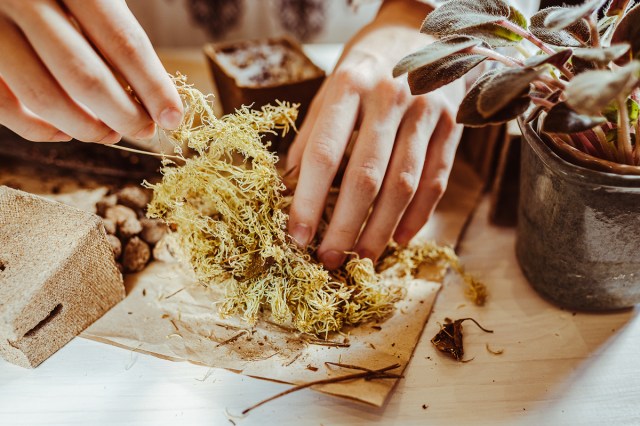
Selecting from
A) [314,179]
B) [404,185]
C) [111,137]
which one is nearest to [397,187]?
[404,185]

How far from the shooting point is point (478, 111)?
→ 52 cm

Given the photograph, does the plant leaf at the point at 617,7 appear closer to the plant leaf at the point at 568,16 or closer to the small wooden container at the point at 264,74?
the plant leaf at the point at 568,16

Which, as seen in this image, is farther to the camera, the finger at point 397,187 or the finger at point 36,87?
the finger at point 397,187

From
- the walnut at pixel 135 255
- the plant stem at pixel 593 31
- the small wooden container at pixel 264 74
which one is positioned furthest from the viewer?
the small wooden container at pixel 264 74

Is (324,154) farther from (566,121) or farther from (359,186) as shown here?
(566,121)

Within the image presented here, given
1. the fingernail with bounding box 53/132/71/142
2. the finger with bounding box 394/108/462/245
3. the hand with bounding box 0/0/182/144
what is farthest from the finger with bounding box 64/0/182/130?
the finger with bounding box 394/108/462/245

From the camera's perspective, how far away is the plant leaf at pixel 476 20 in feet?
1.78

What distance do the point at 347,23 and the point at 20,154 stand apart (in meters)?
0.84

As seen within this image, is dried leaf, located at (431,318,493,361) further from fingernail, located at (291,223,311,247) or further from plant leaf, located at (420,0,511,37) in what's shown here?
plant leaf, located at (420,0,511,37)

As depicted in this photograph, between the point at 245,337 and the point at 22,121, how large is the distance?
363 mm

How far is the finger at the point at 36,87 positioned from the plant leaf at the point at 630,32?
0.55 metres

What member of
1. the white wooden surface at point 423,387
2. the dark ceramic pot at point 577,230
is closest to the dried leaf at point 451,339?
the white wooden surface at point 423,387

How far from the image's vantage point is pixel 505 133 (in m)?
0.83

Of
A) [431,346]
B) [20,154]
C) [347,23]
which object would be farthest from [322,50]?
[431,346]
